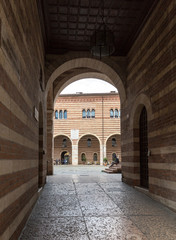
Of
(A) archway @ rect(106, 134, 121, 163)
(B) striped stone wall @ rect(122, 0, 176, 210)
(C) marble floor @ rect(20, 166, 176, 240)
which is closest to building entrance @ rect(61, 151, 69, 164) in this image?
(A) archway @ rect(106, 134, 121, 163)

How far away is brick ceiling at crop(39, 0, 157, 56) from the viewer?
7414 mm

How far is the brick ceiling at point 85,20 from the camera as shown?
7414 mm

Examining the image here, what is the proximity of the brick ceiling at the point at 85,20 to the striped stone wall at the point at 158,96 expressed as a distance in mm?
Result: 410

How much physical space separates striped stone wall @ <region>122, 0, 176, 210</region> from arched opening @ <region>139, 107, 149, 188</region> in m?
0.15

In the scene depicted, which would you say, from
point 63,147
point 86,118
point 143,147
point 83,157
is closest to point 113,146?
point 83,157

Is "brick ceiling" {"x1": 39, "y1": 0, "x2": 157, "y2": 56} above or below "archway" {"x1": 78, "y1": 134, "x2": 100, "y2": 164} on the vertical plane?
above

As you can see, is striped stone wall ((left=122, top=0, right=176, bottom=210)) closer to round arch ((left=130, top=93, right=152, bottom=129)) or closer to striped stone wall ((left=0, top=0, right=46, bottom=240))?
round arch ((left=130, top=93, right=152, bottom=129))

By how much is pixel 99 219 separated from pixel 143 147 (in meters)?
4.35

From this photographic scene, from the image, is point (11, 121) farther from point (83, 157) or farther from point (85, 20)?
point (83, 157)

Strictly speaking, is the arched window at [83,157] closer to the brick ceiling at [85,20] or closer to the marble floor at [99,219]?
the brick ceiling at [85,20]

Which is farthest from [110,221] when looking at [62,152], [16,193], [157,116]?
[62,152]

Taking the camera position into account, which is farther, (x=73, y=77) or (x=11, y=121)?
(x=73, y=77)

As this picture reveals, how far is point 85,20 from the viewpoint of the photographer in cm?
837

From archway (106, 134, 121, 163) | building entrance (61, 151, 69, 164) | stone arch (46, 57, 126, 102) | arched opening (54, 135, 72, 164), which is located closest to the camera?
stone arch (46, 57, 126, 102)
